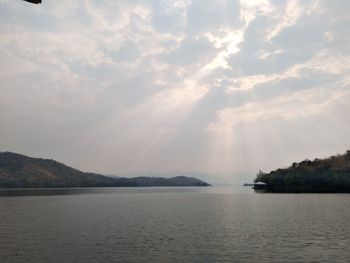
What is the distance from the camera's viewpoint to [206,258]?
43531mm

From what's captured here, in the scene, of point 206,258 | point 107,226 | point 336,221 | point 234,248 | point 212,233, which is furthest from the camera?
point 336,221

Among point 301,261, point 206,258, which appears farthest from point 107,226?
point 301,261

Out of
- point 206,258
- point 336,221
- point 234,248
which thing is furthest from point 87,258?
point 336,221

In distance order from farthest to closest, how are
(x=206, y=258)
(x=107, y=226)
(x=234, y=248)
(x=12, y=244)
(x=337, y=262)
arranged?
(x=107, y=226) → (x=12, y=244) → (x=234, y=248) → (x=206, y=258) → (x=337, y=262)

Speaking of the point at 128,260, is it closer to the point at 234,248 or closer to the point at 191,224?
the point at 234,248

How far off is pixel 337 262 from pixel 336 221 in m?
40.7

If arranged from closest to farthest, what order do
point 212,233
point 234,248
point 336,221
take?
1. point 234,248
2. point 212,233
3. point 336,221

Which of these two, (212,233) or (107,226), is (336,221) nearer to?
(212,233)

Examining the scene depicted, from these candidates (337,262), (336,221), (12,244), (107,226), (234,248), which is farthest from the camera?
(336,221)

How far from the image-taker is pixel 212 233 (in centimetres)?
6328

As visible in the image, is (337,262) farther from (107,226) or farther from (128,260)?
(107,226)

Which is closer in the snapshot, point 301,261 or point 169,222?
point 301,261

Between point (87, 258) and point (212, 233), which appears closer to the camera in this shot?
point (87, 258)

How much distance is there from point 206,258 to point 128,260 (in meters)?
8.53
